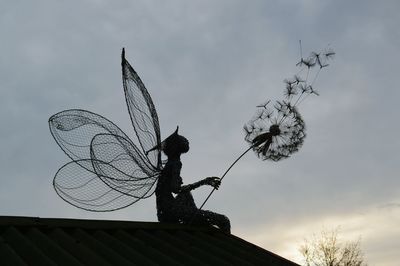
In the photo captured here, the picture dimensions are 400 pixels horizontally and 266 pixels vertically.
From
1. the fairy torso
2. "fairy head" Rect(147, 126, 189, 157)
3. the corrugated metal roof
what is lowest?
the corrugated metal roof

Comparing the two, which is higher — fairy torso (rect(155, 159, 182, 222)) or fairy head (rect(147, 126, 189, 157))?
fairy head (rect(147, 126, 189, 157))

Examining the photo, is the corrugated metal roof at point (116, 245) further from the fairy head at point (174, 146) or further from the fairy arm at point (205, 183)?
the fairy head at point (174, 146)

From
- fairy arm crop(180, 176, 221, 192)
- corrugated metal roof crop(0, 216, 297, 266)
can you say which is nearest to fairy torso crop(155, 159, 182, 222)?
fairy arm crop(180, 176, 221, 192)

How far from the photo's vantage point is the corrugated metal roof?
433cm

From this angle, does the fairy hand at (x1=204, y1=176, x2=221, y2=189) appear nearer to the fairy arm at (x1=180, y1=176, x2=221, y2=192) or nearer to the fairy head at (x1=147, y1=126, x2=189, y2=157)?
the fairy arm at (x1=180, y1=176, x2=221, y2=192)

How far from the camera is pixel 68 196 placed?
19.8ft

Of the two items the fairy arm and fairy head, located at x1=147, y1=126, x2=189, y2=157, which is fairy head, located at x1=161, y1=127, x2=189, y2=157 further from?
the fairy arm

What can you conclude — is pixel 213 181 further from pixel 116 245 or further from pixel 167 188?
pixel 116 245

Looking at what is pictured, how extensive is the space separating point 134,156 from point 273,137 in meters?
1.84

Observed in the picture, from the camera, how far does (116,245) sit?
16.6ft

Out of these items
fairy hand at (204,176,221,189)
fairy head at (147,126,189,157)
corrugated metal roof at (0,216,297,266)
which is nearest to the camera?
corrugated metal roof at (0,216,297,266)

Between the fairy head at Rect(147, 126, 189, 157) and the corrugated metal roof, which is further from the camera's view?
the fairy head at Rect(147, 126, 189, 157)

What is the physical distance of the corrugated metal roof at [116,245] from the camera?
4328 millimetres

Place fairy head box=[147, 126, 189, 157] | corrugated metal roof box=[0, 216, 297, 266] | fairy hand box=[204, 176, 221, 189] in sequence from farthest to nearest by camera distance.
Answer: fairy head box=[147, 126, 189, 157], fairy hand box=[204, 176, 221, 189], corrugated metal roof box=[0, 216, 297, 266]
